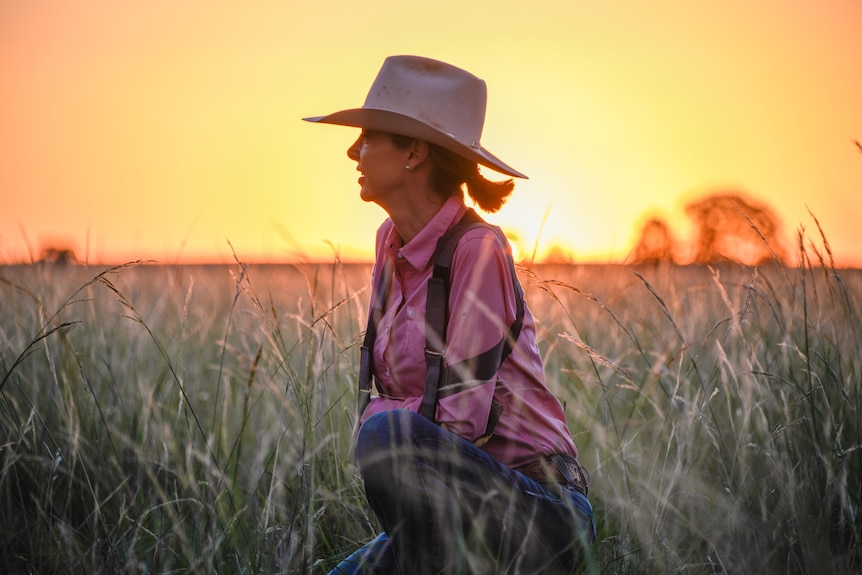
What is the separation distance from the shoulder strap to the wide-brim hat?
0.23 metres

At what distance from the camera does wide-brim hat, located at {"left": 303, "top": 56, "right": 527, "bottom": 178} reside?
7.34ft

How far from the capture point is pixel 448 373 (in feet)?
6.71

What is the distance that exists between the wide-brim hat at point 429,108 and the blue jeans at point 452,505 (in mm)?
740

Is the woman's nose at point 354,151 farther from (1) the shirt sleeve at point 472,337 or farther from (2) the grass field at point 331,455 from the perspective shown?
(1) the shirt sleeve at point 472,337

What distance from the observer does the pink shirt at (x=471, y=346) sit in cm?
204

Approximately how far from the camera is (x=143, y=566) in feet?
7.17

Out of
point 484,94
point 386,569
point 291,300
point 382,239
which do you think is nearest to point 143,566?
point 386,569

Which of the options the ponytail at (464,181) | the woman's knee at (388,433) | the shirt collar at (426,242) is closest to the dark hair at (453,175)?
the ponytail at (464,181)

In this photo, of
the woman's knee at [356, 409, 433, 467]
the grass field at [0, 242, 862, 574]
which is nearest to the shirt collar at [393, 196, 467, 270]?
the grass field at [0, 242, 862, 574]

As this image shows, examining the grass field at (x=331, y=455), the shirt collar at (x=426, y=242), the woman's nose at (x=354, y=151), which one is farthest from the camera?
the woman's nose at (x=354, y=151)

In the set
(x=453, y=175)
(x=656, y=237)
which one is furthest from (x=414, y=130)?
(x=656, y=237)

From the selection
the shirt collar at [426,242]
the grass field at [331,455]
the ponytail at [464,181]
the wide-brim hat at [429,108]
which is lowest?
the grass field at [331,455]

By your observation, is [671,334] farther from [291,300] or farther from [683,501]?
[291,300]

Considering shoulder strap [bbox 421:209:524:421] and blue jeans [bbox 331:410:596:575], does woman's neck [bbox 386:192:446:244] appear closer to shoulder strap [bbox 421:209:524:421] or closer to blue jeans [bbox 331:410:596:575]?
shoulder strap [bbox 421:209:524:421]
